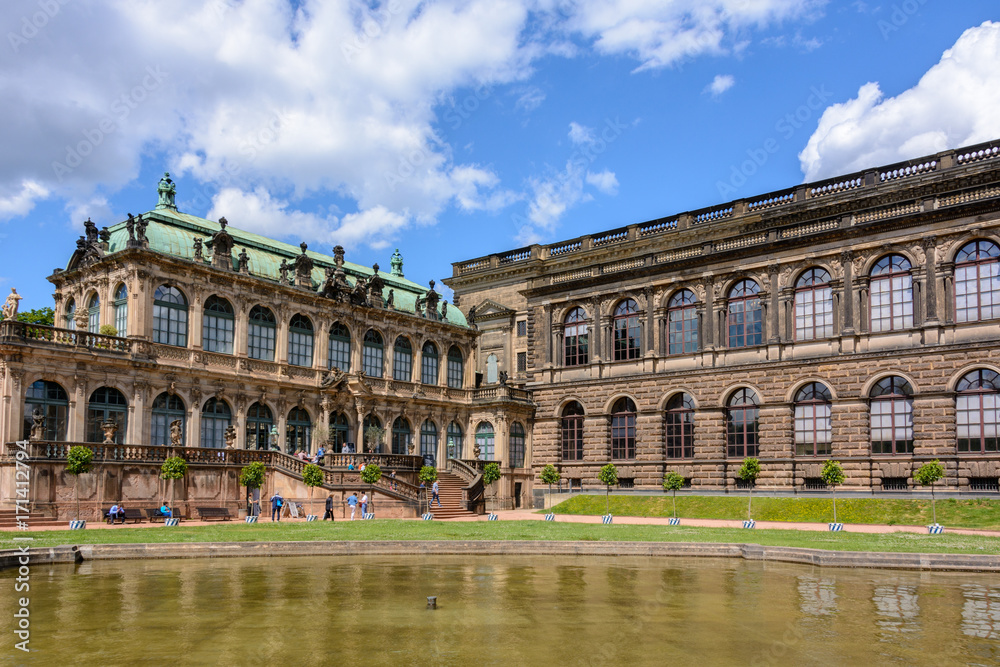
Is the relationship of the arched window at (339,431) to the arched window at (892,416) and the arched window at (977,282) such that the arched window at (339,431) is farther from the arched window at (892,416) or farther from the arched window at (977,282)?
the arched window at (977,282)

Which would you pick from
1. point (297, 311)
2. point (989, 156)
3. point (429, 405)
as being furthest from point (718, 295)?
point (297, 311)

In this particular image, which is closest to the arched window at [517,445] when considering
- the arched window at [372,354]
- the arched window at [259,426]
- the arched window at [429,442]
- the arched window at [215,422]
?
the arched window at [429,442]

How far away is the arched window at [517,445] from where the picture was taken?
54.4 metres

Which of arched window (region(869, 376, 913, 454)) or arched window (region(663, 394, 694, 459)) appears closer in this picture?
arched window (region(869, 376, 913, 454))

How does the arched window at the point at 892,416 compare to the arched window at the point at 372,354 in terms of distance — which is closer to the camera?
the arched window at the point at 892,416

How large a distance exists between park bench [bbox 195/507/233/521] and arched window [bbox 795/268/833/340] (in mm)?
29767

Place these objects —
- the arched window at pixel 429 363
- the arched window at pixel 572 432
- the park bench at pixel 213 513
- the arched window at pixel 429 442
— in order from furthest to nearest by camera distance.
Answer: the arched window at pixel 429 363
the arched window at pixel 429 442
the arched window at pixel 572 432
the park bench at pixel 213 513

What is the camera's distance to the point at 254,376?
45188 mm

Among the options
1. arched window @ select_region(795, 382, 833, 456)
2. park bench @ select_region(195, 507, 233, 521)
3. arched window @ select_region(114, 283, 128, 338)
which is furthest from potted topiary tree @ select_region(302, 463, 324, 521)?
arched window @ select_region(795, 382, 833, 456)

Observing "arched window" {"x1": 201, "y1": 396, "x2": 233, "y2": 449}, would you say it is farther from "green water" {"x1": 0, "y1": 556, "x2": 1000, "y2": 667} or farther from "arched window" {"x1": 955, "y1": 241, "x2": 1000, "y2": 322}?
"arched window" {"x1": 955, "y1": 241, "x2": 1000, "y2": 322}

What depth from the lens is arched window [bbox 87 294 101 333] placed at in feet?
139

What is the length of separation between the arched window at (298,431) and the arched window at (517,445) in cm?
1321

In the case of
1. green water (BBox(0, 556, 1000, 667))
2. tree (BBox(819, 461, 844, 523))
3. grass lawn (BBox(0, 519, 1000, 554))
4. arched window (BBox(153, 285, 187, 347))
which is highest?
arched window (BBox(153, 285, 187, 347))

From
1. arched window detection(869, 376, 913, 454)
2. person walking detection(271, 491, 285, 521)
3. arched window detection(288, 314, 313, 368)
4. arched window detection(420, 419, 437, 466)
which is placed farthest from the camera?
arched window detection(420, 419, 437, 466)
